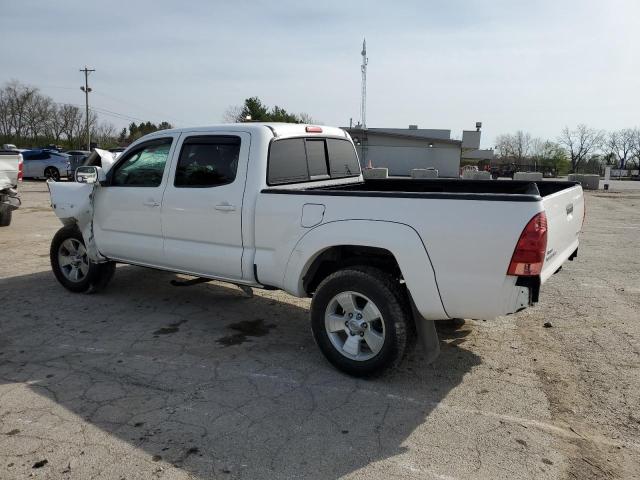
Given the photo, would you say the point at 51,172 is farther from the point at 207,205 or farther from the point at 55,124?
the point at 55,124

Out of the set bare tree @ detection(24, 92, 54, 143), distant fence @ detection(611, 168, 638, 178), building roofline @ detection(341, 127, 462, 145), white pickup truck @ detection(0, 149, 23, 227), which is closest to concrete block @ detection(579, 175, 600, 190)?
building roofline @ detection(341, 127, 462, 145)

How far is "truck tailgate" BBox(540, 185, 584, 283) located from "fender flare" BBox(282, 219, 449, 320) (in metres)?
0.74

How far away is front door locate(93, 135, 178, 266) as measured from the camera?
17.4 feet

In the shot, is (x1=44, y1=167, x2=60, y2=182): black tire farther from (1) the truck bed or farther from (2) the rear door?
(1) the truck bed

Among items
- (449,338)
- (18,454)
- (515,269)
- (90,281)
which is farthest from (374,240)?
(90,281)

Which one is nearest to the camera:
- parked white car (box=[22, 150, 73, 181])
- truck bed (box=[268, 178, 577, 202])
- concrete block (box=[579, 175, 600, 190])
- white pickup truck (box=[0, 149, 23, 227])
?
truck bed (box=[268, 178, 577, 202])

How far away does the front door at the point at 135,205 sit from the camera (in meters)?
5.30

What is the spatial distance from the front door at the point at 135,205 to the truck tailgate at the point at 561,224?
3598 millimetres

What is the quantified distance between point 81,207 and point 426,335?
4249 millimetres

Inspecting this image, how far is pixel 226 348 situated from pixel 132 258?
1.67 meters

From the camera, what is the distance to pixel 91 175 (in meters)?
6.07

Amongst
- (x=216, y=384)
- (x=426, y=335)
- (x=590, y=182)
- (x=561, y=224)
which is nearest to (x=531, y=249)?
(x=561, y=224)

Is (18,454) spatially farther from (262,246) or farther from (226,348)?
(262,246)

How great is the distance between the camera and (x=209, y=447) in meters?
3.11
